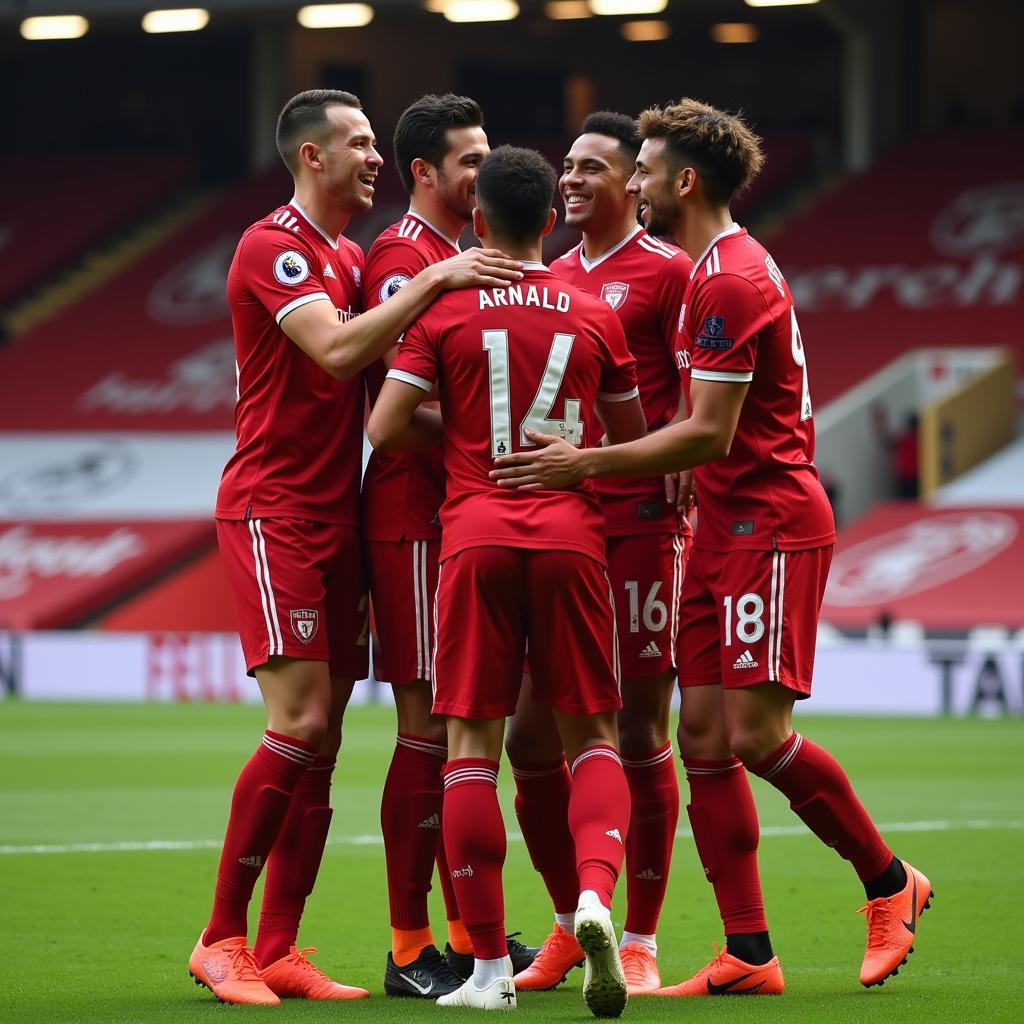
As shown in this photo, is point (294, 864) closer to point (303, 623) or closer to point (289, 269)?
point (303, 623)

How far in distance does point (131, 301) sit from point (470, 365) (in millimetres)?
24093

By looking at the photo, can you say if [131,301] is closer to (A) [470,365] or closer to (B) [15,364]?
(B) [15,364]

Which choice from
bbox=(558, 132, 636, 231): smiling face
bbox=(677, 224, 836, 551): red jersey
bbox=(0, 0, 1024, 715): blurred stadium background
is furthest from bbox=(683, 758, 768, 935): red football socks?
bbox=(0, 0, 1024, 715): blurred stadium background

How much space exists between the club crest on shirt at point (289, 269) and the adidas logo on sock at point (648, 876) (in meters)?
1.96

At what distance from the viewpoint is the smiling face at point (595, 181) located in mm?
5945

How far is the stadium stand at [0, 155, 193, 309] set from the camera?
97.8 feet

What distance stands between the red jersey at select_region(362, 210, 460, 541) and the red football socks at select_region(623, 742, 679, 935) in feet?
3.14

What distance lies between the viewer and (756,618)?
5355 millimetres

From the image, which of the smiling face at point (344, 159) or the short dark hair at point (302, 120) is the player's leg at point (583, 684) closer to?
the smiling face at point (344, 159)

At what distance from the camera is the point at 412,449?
520 cm

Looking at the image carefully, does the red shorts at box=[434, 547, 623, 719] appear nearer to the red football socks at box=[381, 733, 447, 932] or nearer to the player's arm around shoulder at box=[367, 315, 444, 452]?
the player's arm around shoulder at box=[367, 315, 444, 452]

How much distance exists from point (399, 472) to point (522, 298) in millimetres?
724

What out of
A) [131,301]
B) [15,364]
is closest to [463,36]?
[131,301]

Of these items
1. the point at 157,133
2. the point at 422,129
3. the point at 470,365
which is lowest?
the point at 470,365
